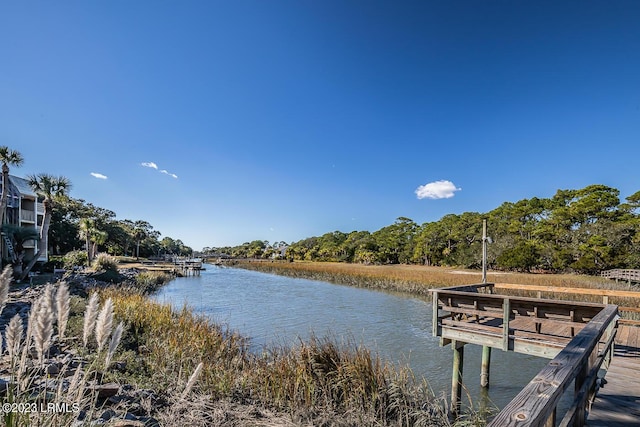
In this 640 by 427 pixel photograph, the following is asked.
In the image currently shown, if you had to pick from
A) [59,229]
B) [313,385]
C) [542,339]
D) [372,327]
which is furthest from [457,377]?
[59,229]

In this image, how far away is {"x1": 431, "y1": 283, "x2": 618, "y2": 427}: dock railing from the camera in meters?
1.34

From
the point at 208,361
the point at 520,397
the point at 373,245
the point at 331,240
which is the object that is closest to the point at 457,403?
the point at 208,361

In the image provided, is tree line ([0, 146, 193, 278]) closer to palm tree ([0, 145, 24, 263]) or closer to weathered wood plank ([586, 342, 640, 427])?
palm tree ([0, 145, 24, 263])

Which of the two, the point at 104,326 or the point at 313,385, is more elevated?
the point at 104,326

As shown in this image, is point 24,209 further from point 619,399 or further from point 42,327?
point 619,399

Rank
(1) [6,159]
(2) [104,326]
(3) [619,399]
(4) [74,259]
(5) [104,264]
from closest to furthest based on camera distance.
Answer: (2) [104,326]
(3) [619,399]
(1) [6,159]
(5) [104,264]
(4) [74,259]

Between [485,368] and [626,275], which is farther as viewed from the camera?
[626,275]

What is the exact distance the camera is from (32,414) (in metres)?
2.01

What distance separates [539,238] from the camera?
120 feet

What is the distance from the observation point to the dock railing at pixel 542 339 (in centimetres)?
134

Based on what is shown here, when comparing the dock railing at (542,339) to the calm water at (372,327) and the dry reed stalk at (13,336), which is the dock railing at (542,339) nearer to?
the calm water at (372,327)

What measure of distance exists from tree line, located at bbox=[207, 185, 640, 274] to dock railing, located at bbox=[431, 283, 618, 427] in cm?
3010

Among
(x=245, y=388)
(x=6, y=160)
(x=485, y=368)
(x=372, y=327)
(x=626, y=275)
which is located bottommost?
(x=372, y=327)

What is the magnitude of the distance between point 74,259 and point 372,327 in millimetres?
25260
